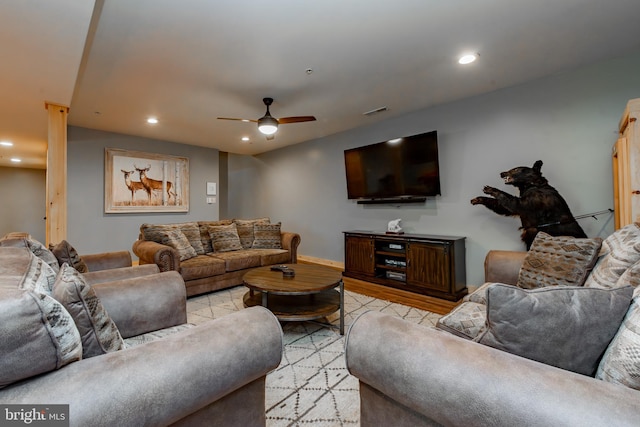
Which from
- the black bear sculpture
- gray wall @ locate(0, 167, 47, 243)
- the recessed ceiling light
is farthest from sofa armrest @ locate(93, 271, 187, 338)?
gray wall @ locate(0, 167, 47, 243)

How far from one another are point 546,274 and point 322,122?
12.2ft

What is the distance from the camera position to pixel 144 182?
18.4 ft

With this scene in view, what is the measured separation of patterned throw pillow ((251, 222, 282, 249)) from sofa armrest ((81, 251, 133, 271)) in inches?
80.2

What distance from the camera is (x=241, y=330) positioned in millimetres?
1047

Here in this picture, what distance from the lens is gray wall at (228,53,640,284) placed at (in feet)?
9.60

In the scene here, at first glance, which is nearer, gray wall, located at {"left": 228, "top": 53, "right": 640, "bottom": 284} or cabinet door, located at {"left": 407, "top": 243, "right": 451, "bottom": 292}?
gray wall, located at {"left": 228, "top": 53, "right": 640, "bottom": 284}

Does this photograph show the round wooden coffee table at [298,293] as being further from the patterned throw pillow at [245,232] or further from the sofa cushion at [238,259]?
the patterned throw pillow at [245,232]

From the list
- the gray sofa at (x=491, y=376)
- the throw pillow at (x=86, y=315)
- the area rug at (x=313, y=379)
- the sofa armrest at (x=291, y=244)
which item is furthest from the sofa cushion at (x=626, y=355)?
the sofa armrest at (x=291, y=244)

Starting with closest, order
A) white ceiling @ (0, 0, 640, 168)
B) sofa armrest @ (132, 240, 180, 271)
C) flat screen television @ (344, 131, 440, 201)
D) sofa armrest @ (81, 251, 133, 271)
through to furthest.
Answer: white ceiling @ (0, 0, 640, 168)
sofa armrest @ (81, 251, 133, 271)
sofa armrest @ (132, 240, 180, 271)
flat screen television @ (344, 131, 440, 201)

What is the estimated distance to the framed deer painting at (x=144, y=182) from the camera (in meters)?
5.25

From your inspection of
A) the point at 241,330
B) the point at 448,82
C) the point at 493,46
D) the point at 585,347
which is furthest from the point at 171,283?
the point at 448,82

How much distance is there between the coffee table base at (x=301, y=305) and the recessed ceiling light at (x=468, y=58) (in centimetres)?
254

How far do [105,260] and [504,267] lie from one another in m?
3.53
